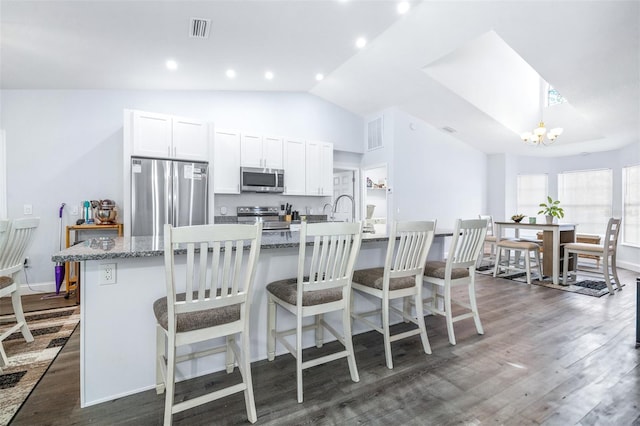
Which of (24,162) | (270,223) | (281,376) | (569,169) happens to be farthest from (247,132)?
(569,169)

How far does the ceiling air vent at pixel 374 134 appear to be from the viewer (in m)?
5.98

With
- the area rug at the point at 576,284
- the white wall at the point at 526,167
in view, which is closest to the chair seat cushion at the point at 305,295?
the area rug at the point at 576,284

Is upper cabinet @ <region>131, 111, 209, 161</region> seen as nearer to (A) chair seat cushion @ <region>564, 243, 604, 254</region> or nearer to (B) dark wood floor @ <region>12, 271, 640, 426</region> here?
(B) dark wood floor @ <region>12, 271, 640, 426</region>

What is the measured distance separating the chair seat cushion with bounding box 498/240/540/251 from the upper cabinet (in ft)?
16.1

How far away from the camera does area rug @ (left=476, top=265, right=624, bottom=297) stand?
4.04 m

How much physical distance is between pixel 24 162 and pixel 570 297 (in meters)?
7.27

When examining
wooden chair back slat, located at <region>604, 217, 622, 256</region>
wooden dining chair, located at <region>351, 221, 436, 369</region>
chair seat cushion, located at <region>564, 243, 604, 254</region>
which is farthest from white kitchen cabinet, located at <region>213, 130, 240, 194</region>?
wooden chair back slat, located at <region>604, 217, 622, 256</region>

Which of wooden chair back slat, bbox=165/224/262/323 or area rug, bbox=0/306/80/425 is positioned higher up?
wooden chair back slat, bbox=165/224/262/323

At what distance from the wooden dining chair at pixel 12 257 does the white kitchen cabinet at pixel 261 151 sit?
8.99ft

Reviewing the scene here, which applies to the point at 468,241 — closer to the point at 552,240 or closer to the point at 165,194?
the point at 552,240

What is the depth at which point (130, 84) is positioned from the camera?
4016 millimetres

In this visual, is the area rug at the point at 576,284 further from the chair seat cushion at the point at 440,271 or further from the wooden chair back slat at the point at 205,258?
the wooden chair back slat at the point at 205,258

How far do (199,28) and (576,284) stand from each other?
236 inches

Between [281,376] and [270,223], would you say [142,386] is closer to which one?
[281,376]
